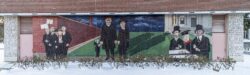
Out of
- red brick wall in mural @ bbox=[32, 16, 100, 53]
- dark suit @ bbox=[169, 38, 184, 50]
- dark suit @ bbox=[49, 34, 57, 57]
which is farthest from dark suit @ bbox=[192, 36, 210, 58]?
dark suit @ bbox=[49, 34, 57, 57]

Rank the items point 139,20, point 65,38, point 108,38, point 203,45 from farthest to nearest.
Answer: point 65,38 → point 108,38 → point 139,20 → point 203,45

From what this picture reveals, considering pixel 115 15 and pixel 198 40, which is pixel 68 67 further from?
pixel 198 40

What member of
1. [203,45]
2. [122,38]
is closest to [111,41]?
[122,38]

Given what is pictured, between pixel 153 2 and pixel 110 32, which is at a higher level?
pixel 153 2

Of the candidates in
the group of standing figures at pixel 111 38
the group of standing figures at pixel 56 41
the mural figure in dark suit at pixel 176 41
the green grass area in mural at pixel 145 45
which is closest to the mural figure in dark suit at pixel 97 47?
the group of standing figures at pixel 111 38

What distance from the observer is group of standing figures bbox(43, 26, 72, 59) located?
23.0 metres

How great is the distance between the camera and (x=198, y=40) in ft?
74.4

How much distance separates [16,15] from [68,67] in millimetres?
5072

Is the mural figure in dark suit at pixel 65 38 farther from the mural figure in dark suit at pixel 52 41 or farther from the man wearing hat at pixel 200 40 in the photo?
the man wearing hat at pixel 200 40

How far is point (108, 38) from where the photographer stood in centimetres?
2288

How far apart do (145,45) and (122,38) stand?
4.03 ft

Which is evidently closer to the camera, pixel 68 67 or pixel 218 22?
pixel 68 67

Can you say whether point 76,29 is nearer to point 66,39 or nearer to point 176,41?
point 66,39

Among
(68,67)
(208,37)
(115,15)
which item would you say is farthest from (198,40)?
(68,67)
